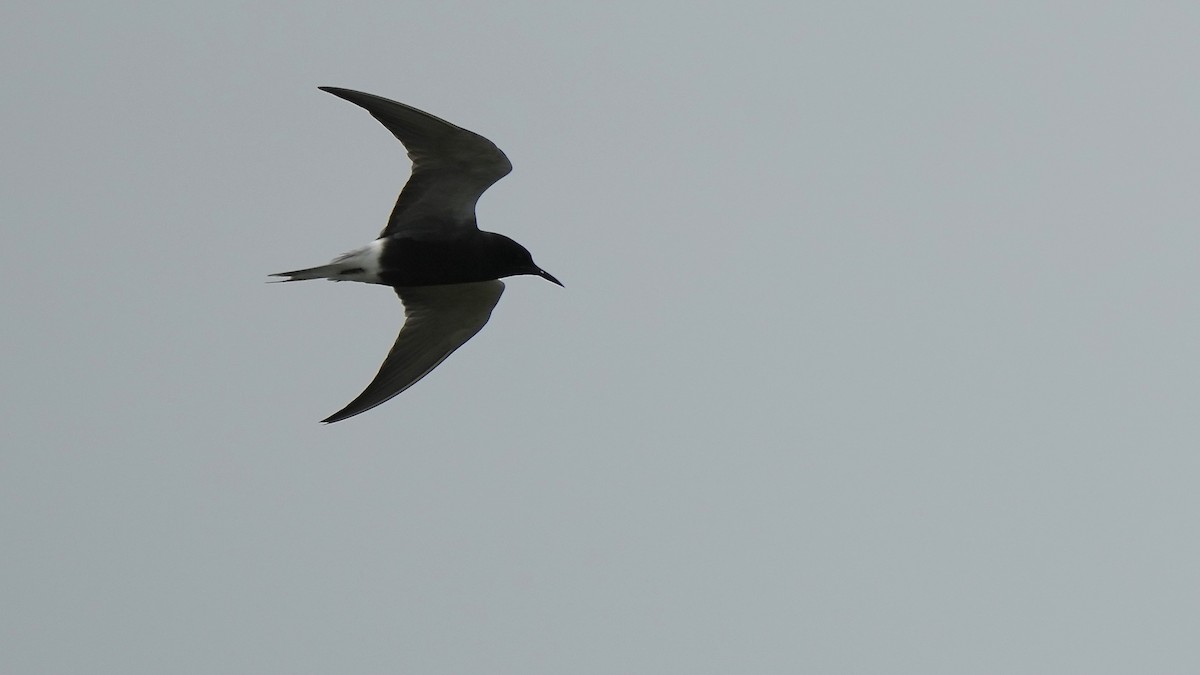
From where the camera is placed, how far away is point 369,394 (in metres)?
19.8

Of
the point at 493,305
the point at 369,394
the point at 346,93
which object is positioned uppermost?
the point at 346,93

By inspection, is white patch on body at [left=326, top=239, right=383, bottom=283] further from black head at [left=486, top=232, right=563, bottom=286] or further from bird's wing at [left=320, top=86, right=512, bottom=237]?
black head at [left=486, top=232, right=563, bottom=286]

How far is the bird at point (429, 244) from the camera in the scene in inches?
736

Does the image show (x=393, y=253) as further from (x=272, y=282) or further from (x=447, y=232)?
(x=272, y=282)

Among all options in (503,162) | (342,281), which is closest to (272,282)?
(342,281)

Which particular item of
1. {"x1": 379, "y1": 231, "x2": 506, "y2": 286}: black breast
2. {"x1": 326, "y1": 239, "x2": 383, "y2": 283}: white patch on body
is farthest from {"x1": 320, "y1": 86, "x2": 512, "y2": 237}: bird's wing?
{"x1": 326, "y1": 239, "x2": 383, "y2": 283}: white patch on body

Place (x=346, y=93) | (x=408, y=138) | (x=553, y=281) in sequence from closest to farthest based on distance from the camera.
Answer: (x=346, y=93) < (x=408, y=138) < (x=553, y=281)

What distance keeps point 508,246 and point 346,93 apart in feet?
9.47

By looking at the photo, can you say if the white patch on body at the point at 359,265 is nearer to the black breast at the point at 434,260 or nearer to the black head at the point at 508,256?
the black breast at the point at 434,260

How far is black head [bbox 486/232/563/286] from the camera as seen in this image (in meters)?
19.6

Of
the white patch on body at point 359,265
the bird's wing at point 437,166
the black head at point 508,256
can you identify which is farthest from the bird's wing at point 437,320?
the white patch on body at point 359,265

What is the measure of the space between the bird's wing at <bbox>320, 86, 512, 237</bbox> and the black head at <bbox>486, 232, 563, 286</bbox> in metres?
0.34

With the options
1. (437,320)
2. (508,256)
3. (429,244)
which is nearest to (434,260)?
(429,244)

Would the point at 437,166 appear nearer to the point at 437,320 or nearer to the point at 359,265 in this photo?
the point at 359,265
